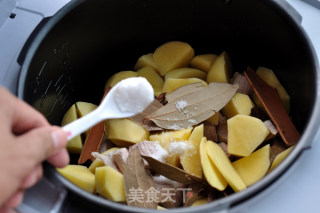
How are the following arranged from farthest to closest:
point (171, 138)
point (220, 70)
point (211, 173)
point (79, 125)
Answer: point (220, 70)
point (171, 138)
point (211, 173)
point (79, 125)

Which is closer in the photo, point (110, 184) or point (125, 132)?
point (110, 184)

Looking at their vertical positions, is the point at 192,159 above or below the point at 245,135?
below

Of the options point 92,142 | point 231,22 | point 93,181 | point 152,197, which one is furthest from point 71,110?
point 231,22

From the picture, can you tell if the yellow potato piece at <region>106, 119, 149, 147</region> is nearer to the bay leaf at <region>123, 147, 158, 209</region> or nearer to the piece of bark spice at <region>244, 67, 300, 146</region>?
the bay leaf at <region>123, 147, 158, 209</region>

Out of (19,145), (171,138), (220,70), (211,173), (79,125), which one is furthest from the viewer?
(220,70)

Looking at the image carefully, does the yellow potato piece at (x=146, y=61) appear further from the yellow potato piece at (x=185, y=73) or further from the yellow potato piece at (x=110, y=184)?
the yellow potato piece at (x=110, y=184)

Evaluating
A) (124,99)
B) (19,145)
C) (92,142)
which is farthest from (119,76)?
(19,145)

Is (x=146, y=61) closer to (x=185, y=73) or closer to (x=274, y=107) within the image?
(x=185, y=73)

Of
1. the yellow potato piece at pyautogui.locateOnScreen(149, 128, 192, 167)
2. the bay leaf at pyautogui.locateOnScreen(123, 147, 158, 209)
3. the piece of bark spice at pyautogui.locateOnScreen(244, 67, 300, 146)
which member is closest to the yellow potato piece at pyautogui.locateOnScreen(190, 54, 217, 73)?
the piece of bark spice at pyautogui.locateOnScreen(244, 67, 300, 146)
